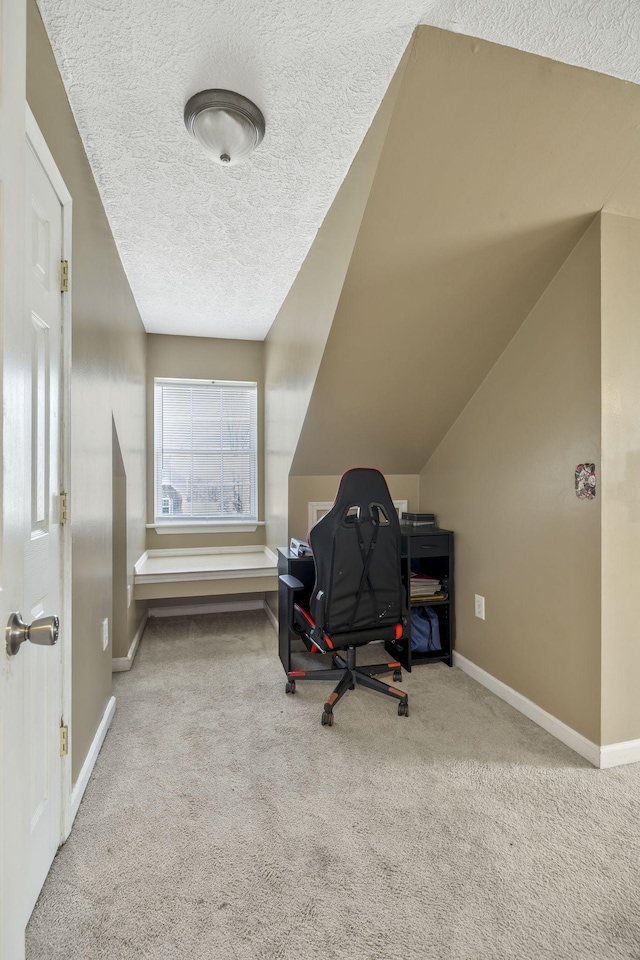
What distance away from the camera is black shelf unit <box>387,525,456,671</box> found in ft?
10.1

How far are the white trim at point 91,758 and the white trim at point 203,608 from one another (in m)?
1.69

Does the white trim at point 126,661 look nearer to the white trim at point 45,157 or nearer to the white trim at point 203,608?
the white trim at point 203,608

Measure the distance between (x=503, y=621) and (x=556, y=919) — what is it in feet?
4.75

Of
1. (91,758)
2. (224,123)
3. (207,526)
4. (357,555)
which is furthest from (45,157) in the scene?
(207,526)

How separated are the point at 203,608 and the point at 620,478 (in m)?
3.45

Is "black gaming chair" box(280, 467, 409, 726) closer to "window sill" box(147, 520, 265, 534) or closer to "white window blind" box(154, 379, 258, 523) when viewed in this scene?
"window sill" box(147, 520, 265, 534)

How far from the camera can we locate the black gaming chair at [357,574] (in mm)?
2441

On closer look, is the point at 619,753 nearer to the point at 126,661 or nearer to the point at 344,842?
the point at 344,842

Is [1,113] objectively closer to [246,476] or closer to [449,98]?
[449,98]

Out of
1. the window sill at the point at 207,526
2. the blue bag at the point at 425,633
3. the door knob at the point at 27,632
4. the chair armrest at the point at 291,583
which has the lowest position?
the blue bag at the point at 425,633

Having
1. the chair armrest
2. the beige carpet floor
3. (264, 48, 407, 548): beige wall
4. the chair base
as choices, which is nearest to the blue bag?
the chair base

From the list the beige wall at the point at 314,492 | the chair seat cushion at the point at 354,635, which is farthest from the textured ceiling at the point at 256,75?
the chair seat cushion at the point at 354,635

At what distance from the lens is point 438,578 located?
3.27 meters

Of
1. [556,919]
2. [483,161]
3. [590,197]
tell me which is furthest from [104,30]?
[556,919]
